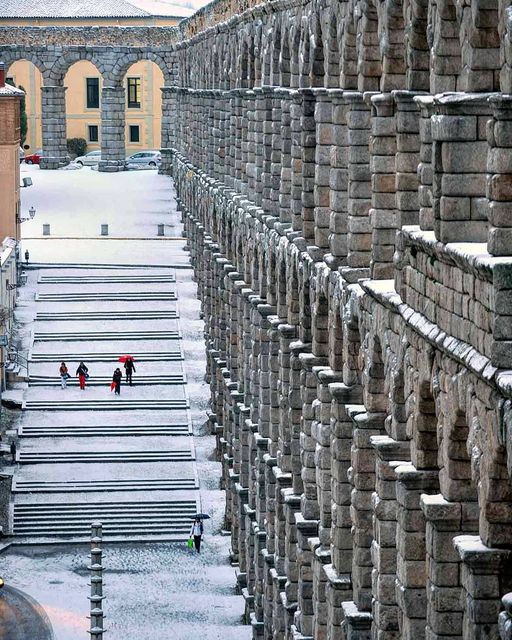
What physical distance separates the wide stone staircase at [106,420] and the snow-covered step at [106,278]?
7 cm

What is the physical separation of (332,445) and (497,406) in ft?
45.0

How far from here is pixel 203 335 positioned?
77.1 metres

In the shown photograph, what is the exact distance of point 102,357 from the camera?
245 ft

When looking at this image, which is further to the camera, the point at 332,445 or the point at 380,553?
the point at 332,445

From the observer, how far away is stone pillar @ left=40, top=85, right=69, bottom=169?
420 feet

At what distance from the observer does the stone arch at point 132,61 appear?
124812 mm

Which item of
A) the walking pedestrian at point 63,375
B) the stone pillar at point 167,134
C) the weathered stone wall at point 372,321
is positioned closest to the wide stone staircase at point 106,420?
the walking pedestrian at point 63,375

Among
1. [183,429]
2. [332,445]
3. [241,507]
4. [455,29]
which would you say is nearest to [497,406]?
[455,29]

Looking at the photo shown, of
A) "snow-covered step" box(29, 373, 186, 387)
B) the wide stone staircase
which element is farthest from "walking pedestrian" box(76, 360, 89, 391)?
"snow-covered step" box(29, 373, 186, 387)

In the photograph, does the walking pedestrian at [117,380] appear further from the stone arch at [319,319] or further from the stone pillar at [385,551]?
the stone pillar at [385,551]

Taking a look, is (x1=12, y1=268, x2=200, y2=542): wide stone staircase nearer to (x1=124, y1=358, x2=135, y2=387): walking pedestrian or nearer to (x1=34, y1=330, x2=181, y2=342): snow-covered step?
(x1=34, y1=330, x2=181, y2=342): snow-covered step

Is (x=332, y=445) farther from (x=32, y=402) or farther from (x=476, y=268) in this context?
(x=32, y=402)

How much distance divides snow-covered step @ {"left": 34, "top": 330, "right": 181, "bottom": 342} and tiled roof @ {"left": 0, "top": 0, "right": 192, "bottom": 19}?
58199mm

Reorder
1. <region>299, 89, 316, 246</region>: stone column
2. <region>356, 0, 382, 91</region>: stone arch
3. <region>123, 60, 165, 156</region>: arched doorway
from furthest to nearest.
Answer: <region>123, 60, 165, 156</region>: arched doorway < <region>299, 89, 316, 246</region>: stone column < <region>356, 0, 382, 91</region>: stone arch
